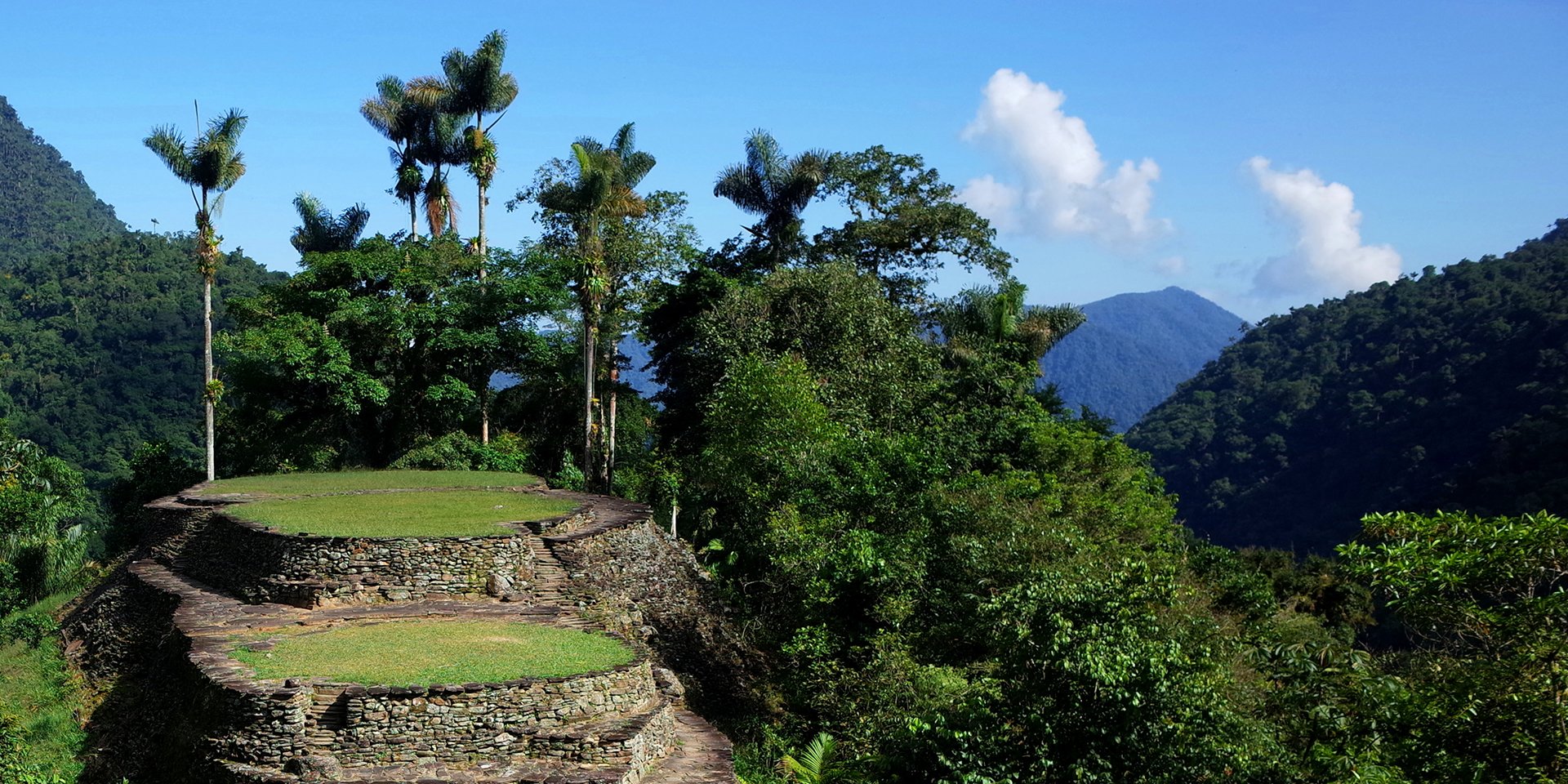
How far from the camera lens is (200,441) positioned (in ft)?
180

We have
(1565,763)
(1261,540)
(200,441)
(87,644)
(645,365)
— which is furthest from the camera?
(1261,540)

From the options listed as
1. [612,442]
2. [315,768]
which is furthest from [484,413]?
[315,768]

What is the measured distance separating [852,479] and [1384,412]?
208ft

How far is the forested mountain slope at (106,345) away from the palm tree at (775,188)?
24.9 metres

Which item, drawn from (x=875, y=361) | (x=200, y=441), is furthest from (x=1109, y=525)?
(x=200, y=441)

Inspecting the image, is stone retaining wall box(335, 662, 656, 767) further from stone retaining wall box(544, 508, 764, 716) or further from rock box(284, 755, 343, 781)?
stone retaining wall box(544, 508, 764, 716)

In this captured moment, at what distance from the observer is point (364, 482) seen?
2592 cm

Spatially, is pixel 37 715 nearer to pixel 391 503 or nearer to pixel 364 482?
pixel 391 503

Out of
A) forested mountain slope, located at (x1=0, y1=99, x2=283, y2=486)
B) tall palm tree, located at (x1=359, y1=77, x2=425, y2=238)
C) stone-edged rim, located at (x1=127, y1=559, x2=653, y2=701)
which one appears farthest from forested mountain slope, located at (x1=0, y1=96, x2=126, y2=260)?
stone-edged rim, located at (x1=127, y1=559, x2=653, y2=701)

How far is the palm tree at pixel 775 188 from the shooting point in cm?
3688

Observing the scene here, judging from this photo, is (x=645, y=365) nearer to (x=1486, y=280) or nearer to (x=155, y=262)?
(x=155, y=262)

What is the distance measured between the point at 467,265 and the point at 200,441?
A: 2784 centimetres

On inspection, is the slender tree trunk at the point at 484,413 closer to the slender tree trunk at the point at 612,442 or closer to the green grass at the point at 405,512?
the slender tree trunk at the point at 612,442

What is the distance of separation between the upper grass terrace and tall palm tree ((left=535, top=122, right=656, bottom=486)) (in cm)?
340
